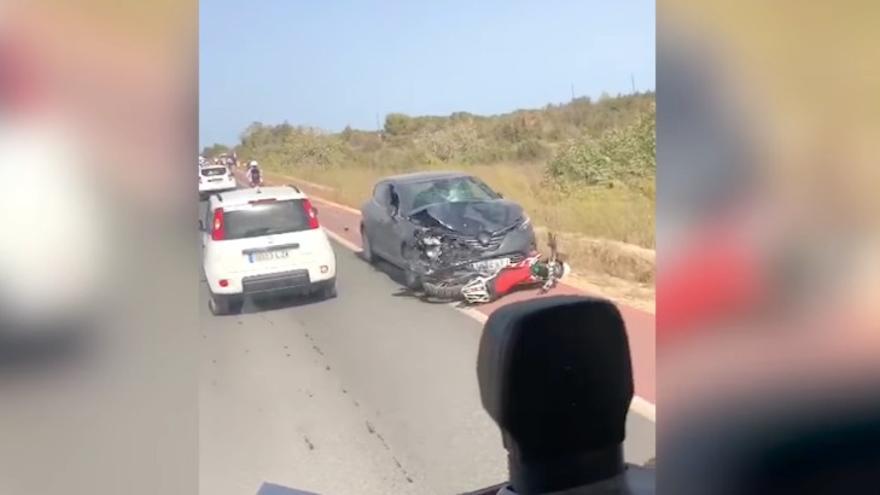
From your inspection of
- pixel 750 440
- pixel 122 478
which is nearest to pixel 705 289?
pixel 750 440

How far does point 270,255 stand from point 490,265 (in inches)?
16.0

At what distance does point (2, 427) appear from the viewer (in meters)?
1.07

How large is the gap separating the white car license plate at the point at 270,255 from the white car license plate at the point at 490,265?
35 centimetres

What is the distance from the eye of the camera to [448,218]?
5.84ft

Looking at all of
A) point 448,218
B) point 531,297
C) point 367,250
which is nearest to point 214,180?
point 367,250

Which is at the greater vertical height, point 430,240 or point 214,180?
point 214,180

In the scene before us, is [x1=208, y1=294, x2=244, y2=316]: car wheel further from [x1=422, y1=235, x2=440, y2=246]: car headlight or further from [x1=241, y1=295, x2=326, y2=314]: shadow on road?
[x1=422, y1=235, x2=440, y2=246]: car headlight

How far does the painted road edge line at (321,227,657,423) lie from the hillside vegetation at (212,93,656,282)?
0.24ft

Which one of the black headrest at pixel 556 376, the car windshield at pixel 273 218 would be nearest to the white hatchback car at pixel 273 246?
the car windshield at pixel 273 218

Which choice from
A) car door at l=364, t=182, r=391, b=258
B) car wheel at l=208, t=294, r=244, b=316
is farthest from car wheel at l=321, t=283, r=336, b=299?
car wheel at l=208, t=294, r=244, b=316

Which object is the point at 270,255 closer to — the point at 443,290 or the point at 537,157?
the point at 443,290

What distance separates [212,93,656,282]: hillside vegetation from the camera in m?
1.50

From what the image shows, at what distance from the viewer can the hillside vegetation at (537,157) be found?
1495mm

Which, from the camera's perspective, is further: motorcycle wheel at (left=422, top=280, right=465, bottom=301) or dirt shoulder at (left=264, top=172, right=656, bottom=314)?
motorcycle wheel at (left=422, top=280, right=465, bottom=301)
